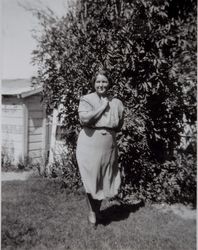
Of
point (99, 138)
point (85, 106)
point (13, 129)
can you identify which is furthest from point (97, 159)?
point (13, 129)

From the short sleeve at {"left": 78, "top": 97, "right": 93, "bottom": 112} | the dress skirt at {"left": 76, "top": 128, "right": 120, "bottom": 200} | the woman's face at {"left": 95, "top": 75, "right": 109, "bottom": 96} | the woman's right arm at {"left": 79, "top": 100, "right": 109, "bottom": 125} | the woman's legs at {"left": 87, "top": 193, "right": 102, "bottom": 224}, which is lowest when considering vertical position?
the woman's legs at {"left": 87, "top": 193, "right": 102, "bottom": 224}

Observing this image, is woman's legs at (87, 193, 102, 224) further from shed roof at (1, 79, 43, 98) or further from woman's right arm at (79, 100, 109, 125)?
shed roof at (1, 79, 43, 98)

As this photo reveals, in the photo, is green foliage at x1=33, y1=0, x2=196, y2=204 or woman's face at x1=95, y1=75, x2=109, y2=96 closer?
woman's face at x1=95, y1=75, x2=109, y2=96

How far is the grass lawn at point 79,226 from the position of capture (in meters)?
3.85

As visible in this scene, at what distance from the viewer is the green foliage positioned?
5238mm

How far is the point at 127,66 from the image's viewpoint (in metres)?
5.27

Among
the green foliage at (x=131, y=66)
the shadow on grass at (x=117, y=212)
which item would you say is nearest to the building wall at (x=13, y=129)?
the green foliage at (x=131, y=66)

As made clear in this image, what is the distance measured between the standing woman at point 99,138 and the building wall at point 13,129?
17.7 ft

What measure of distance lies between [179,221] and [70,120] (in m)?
2.35

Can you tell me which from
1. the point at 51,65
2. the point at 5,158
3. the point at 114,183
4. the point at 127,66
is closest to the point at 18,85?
the point at 5,158

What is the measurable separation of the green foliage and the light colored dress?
114cm

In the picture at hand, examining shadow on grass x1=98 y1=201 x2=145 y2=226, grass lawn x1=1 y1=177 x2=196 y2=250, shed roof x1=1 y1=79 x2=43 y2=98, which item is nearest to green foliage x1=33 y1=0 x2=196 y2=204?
shadow on grass x1=98 y1=201 x2=145 y2=226

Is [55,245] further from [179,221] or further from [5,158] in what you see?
[5,158]

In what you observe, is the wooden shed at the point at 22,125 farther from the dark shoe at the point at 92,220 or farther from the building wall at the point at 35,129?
the dark shoe at the point at 92,220
